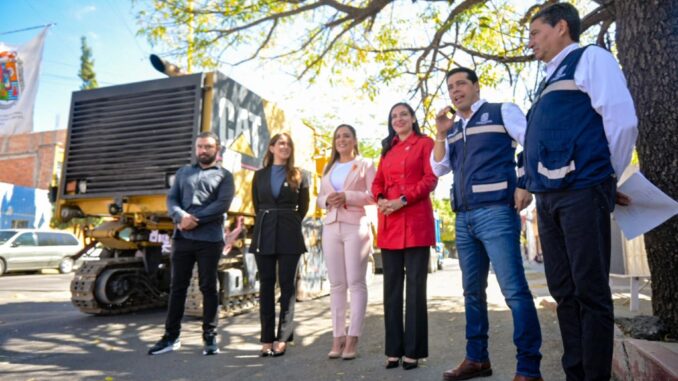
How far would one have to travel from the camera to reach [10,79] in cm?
1233

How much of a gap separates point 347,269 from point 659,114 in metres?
2.66

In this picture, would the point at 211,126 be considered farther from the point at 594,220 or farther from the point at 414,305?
the point at 594,220

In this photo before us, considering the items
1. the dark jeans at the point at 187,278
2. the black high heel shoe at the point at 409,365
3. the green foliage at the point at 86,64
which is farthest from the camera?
the green foliage at the point at 86,64

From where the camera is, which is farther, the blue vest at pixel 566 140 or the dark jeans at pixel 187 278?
the dark jeans at pixel 187 278

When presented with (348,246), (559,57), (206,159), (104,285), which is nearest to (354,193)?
(348,246)

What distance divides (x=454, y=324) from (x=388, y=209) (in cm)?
248

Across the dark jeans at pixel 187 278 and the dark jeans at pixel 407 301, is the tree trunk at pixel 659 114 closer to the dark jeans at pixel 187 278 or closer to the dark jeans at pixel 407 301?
the dark jeans at pixel 407 301

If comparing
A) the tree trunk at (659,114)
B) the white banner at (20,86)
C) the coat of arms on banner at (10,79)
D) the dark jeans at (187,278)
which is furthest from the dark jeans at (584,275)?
the coat of arms on banner at (10,79)

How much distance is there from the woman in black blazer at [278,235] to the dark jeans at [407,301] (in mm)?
1070

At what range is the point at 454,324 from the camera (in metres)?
5.66

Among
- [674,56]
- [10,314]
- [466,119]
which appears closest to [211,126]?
[466,119]

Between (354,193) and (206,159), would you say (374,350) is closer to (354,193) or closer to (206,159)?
(354,193)

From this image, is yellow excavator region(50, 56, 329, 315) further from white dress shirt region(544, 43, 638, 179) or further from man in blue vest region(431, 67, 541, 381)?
white dress shirt region(544, 43, 638, 179)

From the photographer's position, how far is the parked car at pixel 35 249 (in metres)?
16.4
